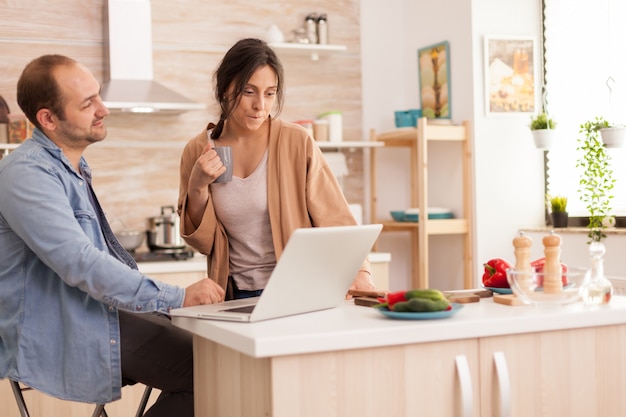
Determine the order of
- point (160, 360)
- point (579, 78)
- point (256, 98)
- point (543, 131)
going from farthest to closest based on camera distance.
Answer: point (579, 78) < point (543, 131) < point (256, 98) < point (160, 360)

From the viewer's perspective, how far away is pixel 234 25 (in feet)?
15.9

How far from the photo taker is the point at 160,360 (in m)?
2.16

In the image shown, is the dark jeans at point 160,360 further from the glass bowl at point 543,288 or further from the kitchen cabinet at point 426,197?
the kitchen cabinet at point 426,197

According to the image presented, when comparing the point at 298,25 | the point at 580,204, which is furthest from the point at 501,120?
the point at 298,25

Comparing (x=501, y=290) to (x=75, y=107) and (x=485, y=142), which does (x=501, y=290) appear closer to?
(x=75, y=107)

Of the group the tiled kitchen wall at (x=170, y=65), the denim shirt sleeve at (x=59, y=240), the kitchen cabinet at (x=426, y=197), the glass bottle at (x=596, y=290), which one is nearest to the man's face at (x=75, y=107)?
the denim shirt sleeve at (x=59, y=240)

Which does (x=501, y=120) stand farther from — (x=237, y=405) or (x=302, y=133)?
(x=237, y=405)

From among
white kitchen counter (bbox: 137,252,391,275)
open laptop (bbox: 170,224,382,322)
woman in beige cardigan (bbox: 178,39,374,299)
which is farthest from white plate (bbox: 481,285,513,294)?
white kitchen counter (bbox: 137,252,391,275)

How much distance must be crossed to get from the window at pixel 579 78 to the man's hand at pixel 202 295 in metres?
2.78

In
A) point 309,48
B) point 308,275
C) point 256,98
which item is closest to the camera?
point 308,275

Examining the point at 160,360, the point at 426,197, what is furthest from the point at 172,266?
the point at 160,360

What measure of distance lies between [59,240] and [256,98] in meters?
0.74

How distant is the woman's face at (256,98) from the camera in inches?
93.7

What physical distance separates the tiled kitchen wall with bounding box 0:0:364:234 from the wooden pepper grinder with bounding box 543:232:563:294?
306 cm
